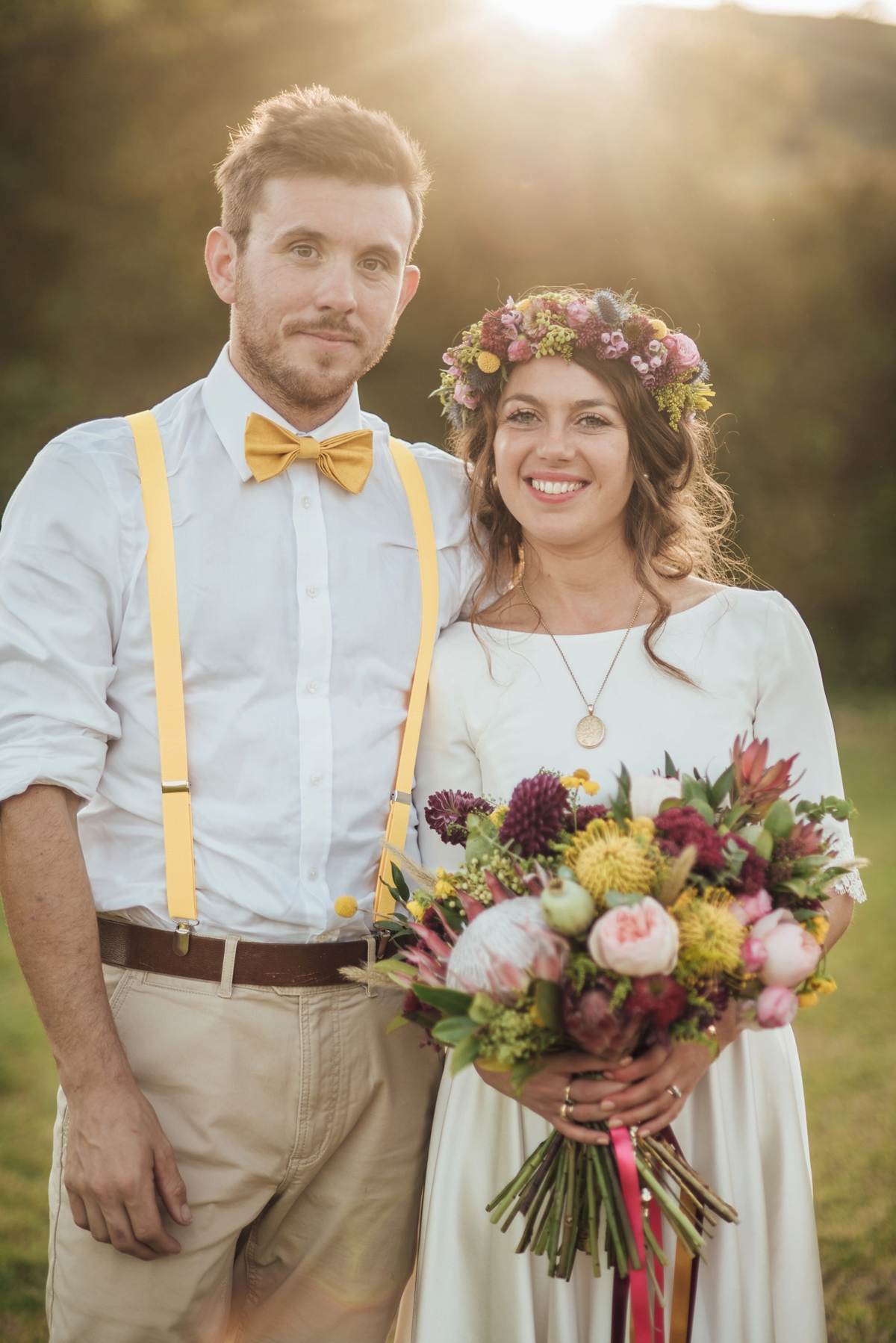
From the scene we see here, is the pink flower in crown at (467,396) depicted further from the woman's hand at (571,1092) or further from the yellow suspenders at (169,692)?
the woman's hand at (571,1092)

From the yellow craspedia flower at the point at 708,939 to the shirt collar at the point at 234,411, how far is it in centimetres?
118

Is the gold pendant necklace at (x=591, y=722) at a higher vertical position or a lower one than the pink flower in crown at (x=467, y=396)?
lower

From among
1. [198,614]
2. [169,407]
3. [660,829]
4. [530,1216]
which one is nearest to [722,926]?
[660,829]

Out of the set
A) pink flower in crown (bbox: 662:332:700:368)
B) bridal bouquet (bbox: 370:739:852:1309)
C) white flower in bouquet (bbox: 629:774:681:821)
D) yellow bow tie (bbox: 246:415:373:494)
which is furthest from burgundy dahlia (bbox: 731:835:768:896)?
pink flower in crown (bbox: 662:332:700:368)

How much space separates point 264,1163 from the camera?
2.10 meters

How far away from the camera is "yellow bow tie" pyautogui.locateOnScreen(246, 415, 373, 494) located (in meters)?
2.19

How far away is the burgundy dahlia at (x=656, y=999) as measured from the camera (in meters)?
1.54

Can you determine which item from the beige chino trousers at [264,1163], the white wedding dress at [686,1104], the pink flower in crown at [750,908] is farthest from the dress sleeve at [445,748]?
the pink flower in crown at [750,908]

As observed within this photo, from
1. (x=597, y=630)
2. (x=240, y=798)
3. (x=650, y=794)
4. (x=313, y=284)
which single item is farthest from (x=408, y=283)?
(x=650, y=794)

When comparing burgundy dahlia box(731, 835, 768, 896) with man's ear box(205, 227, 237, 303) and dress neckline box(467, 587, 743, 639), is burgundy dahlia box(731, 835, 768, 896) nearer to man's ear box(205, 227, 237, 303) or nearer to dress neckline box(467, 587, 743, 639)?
dress neckline box(467, 587, 743, 639)

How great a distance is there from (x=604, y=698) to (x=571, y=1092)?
32.0 inches

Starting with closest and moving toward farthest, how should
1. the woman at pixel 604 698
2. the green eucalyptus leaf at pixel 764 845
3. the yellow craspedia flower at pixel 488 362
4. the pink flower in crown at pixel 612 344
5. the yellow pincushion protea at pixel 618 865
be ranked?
1. the yellow pincushion protea at pixel 618 865
2. the green eucalyptus leaf at pixel 764 845
3. the woman at pixel 604 698
4. the pink flower in crown at pixel 612 344
5. the yellow craspedia flower at pixel 488 362

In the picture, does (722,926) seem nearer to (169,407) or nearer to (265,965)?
(265,965)

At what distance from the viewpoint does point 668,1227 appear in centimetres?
204
